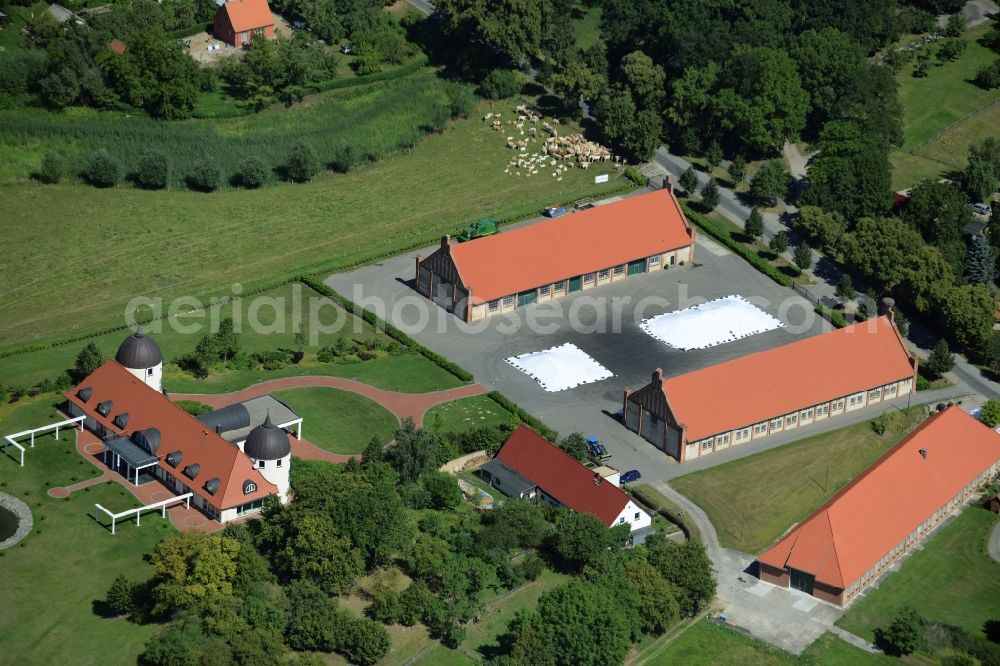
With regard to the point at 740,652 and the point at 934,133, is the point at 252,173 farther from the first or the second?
the point at 740,652

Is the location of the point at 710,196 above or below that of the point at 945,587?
above

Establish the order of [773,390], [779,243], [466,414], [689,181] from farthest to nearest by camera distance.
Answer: [689,181] → [779,243] → [773,390] → [466,414]

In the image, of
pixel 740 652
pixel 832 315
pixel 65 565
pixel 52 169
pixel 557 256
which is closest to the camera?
pixel 740 652

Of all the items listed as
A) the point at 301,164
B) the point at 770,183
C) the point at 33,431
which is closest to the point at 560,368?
the point at 770,183

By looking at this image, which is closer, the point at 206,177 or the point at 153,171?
the point at 153,171

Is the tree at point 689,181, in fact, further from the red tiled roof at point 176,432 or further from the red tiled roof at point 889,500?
the red tiled roof at point 176,432

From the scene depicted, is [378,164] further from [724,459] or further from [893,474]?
[893,474]
